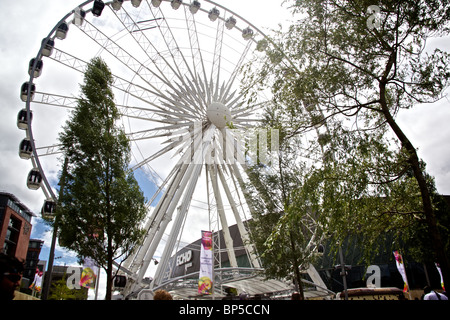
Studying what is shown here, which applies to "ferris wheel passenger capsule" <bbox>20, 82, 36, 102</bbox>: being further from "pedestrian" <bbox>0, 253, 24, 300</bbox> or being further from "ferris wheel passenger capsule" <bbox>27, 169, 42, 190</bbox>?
"pedestrian" <bbox>0, 253, 24, 300</bbox>

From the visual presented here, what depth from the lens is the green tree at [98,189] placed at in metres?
10.9

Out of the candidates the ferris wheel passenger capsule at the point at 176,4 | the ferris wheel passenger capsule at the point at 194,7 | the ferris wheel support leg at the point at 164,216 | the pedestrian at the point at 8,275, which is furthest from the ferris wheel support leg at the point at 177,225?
the pedestrian at the point at 8,275

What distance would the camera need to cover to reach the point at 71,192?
1145 cm

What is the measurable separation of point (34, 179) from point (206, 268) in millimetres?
10845

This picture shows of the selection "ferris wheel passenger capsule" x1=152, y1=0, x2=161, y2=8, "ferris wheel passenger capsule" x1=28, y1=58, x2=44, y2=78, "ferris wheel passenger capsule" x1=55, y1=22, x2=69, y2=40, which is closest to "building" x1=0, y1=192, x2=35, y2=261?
"ferris wheel passenger capsule" x1=28, y1=58, x2=44, y2=78

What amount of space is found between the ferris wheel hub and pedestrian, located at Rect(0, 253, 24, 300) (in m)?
19.9

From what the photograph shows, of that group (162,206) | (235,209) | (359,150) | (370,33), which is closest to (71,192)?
(162,206)

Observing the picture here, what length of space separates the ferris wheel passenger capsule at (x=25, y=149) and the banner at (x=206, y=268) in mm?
11323

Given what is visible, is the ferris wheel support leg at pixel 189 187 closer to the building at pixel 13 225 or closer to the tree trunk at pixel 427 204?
the tree trunk at pixel 427 204

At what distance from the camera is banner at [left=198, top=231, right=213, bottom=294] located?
1647cm

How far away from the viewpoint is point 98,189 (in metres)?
11.3

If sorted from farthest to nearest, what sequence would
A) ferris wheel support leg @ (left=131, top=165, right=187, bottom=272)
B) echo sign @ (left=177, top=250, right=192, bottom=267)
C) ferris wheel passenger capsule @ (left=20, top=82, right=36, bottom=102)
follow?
echo sign @ (left=177, top=250, right=192, bottom=267) → ferris wheel passenger capsule @ (left=20, top=82, right=36, bottom=102) → ferris wheel support leg @ (left=131, top=165, right=187, bottom=272)

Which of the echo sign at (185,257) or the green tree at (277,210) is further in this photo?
the echo sign at (185,257)
